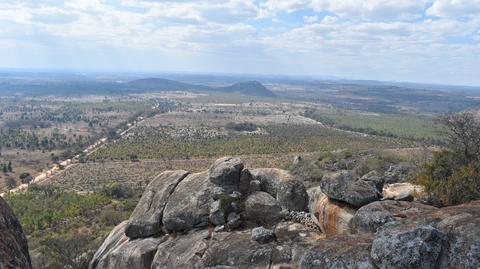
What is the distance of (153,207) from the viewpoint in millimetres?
25250

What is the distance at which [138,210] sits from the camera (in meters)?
25.8

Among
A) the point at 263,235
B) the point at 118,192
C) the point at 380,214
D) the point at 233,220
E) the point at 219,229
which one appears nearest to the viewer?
the point at 380,214

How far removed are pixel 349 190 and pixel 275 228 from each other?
431cm

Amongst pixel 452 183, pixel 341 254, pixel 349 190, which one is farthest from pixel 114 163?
pixel 341 254

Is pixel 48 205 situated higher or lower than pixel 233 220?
lower

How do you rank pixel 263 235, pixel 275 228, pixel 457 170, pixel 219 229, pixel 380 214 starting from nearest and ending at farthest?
pixel 380 214
pixel 263 235
pixel 275 228
pixel 219 229
pixel 457 170

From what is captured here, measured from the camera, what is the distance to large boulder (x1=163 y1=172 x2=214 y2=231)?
75.1 feet

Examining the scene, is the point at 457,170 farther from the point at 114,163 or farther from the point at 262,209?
the point at 114,163

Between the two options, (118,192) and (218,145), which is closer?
(118,192)

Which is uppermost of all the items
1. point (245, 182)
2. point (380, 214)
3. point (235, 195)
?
point (380, 214)

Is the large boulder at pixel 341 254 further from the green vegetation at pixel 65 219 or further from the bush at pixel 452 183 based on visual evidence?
the green vegetation at pixel 65 219

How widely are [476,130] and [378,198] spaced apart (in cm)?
1475

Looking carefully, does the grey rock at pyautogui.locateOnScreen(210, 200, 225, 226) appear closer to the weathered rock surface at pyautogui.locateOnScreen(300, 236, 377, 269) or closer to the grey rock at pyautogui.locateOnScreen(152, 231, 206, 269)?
the grey rock at pyautogui.locateOnScreen(152, 231, 206, 269)

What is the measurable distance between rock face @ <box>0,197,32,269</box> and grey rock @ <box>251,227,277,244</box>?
30.3 feet
